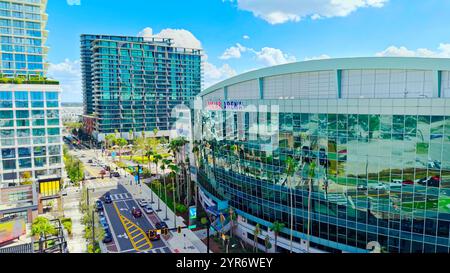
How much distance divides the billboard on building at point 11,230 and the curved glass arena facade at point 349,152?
3319 centimetres

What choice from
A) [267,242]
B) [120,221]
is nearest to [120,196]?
[120,221]

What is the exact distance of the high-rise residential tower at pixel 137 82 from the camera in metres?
144

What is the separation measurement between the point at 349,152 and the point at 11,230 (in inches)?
1911

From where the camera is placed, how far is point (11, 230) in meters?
45.8

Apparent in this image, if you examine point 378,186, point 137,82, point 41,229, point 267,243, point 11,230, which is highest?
point 137,82

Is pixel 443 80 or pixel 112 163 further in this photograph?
pixel 112 163

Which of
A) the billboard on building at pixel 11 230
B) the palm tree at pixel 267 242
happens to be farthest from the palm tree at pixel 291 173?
the billboard on building at pixel 11 230

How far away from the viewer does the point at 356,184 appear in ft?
115

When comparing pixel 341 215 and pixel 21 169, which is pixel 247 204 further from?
pixel 21 169

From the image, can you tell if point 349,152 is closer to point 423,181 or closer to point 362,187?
point 362,187

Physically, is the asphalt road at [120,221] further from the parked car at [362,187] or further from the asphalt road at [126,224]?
the parked car at [362,187]
